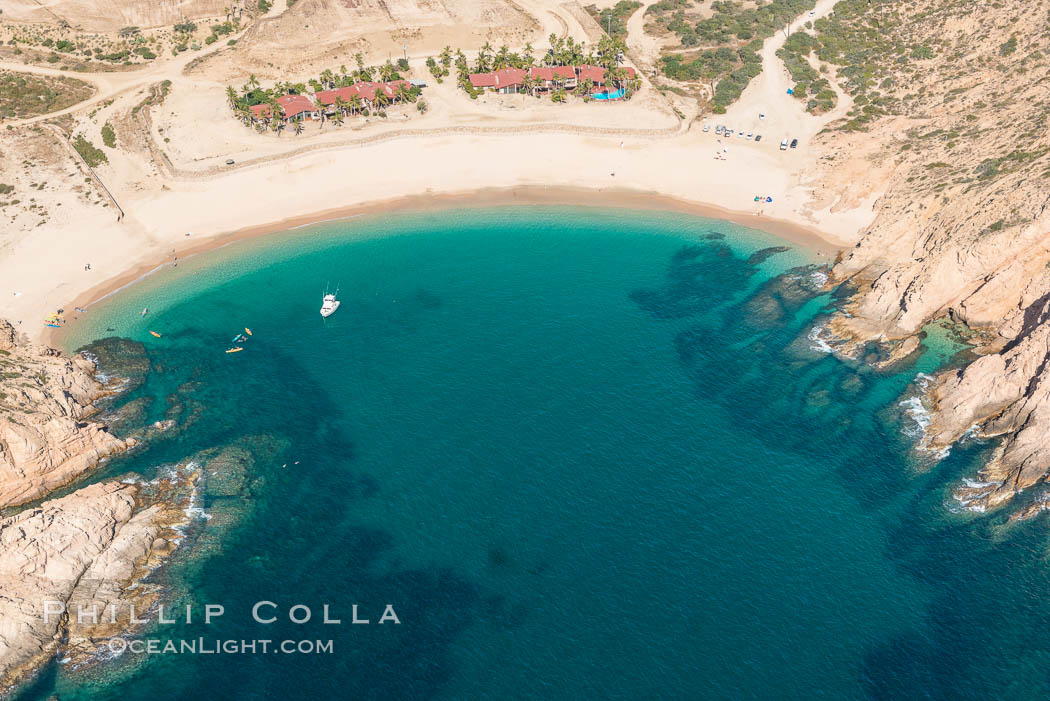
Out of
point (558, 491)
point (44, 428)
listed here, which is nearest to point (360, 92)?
point (44, 428)

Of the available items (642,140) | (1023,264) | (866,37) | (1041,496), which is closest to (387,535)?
(1041,496)

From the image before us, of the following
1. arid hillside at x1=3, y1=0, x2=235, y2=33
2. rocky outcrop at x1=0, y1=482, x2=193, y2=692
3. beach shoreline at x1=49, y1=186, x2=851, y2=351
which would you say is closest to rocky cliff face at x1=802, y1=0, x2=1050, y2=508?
beach shoreline at x1=49, y1=186, x2=851, y2=351

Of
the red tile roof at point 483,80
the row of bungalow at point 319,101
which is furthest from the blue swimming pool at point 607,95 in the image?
the row of bungalow at point 319,101

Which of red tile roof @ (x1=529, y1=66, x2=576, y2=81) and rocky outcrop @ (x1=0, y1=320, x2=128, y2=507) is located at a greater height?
red tile roof @ (x1=529, y1=66, x2=576, y2=81)

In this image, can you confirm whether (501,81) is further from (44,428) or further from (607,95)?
(44,428)

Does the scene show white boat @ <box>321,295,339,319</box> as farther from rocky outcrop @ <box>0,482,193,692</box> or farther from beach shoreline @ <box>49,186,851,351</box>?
rocky outcrop @ <box>0,482,193,692</box>

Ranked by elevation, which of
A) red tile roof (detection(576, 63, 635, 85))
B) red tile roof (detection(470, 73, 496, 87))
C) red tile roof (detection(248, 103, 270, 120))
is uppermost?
red tile roof (detection(576, 63, 635, 85))
